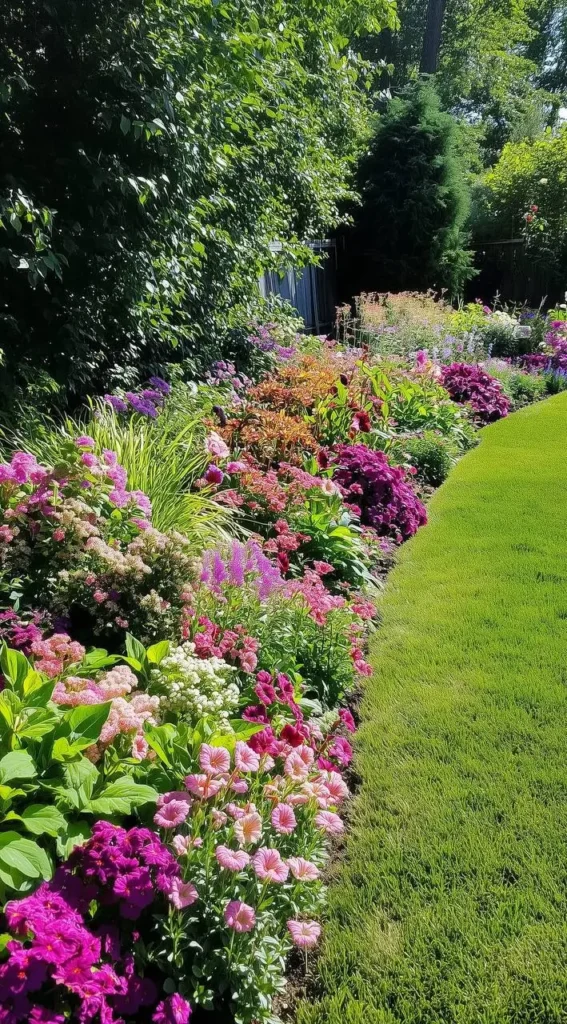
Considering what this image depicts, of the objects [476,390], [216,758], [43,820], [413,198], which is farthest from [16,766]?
[413,198]

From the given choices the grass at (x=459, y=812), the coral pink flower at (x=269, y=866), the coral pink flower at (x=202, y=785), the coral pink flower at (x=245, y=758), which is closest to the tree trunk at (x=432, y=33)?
the grass at (x=459, y=812)

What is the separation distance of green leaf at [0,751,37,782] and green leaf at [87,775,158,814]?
166mm

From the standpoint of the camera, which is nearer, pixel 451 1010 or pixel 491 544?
pixel 451 1010

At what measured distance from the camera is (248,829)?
5.62 ft

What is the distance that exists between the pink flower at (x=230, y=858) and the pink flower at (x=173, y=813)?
12cm

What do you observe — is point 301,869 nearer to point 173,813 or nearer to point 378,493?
point 173,813

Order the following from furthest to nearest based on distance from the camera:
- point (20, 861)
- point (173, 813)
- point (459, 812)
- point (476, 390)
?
1. point (476, 390)
2. point (459, 812)
3. point (173, 813)
4. point (20, 861)

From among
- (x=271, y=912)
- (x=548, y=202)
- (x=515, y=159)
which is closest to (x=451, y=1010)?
(x=271, y=912)

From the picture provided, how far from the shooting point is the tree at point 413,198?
12.7 meters

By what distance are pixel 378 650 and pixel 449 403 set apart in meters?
4.66

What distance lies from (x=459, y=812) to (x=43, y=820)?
153 cm

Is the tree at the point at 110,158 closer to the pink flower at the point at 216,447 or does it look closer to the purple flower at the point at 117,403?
the purple flower at the point at 117,403

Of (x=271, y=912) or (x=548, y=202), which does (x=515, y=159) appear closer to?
(x=548, y=202)

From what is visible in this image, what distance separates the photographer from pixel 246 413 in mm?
4684
